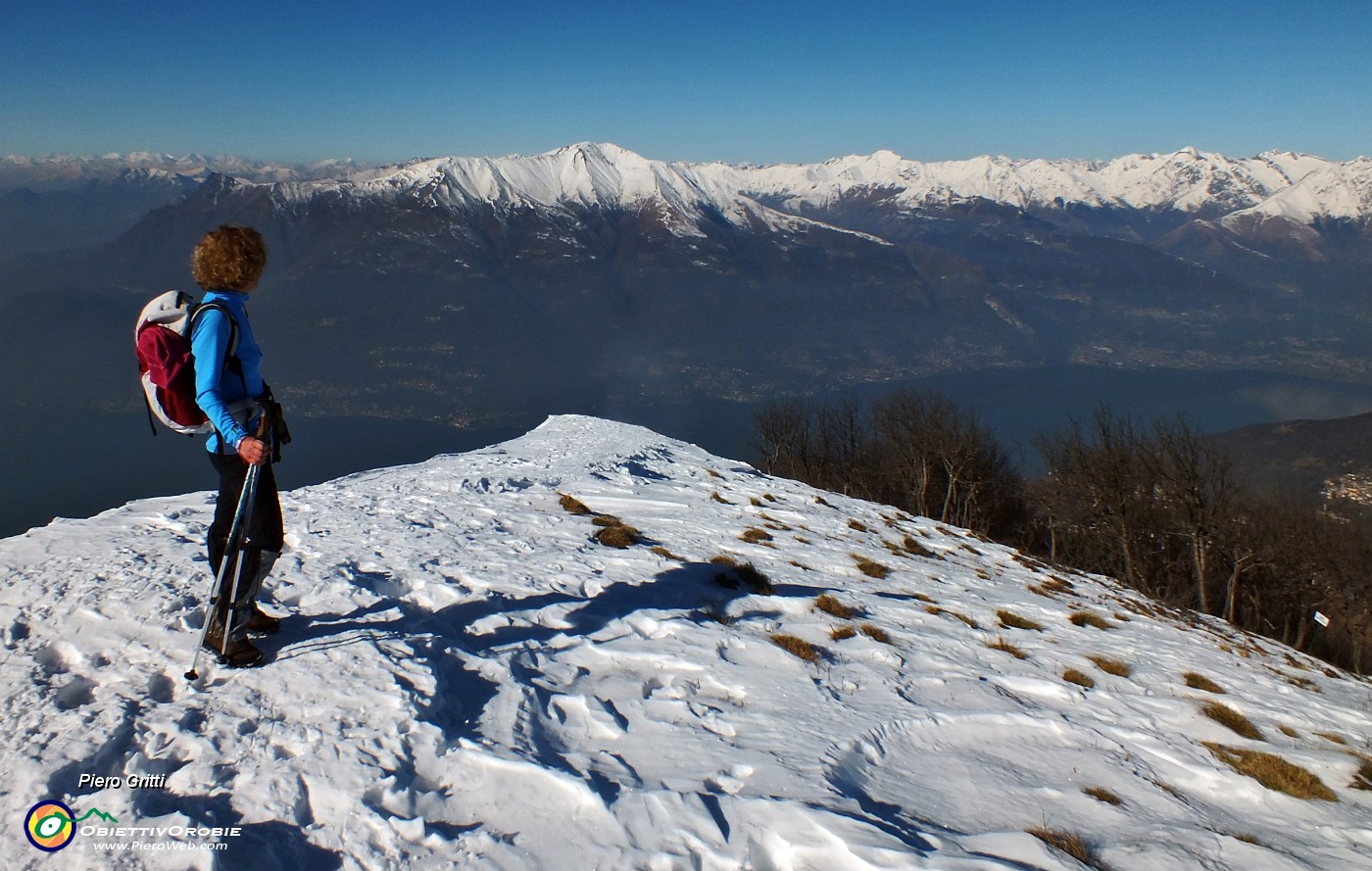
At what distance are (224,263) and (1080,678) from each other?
10774 millimetres

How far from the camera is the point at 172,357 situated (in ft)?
17.8

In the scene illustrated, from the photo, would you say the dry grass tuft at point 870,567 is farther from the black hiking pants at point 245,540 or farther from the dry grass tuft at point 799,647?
the black hiking pants at point 245,540

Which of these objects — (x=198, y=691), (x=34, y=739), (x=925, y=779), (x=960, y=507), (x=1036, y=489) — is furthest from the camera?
(x=960, y=507)

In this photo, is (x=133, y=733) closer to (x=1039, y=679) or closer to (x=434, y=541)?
(x=434, y=541)

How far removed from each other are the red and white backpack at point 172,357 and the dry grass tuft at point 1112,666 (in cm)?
1140

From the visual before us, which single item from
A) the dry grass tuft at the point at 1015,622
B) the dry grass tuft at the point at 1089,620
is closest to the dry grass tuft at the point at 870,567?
the dry grass tuft at the point at 1015,622

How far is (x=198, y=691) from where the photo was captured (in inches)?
214

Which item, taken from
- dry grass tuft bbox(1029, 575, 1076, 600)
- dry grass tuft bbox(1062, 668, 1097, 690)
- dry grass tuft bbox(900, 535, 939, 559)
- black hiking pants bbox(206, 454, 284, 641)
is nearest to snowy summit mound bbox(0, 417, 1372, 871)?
dry grass tuft bbox(1062, 668, 1097, 690)

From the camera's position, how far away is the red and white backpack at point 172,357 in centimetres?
537

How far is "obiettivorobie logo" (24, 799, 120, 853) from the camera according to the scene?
390 cm

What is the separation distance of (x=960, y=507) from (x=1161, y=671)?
47.1 m

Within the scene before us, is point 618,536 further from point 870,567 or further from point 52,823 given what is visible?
point 52,823

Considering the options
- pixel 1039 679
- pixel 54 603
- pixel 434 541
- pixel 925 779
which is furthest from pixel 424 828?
pixel 1039 679

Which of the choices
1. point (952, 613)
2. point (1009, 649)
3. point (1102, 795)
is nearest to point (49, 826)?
point (1102, 795)
